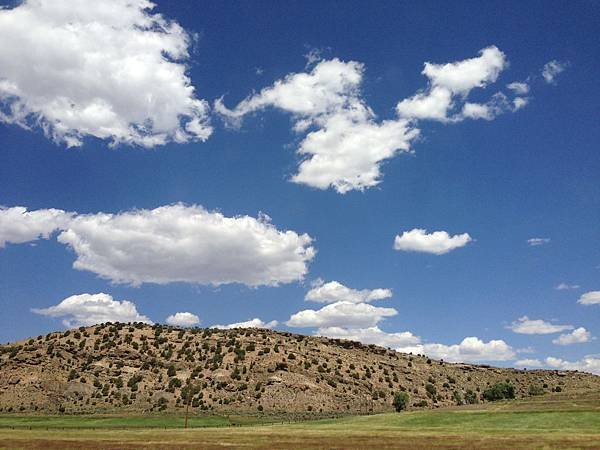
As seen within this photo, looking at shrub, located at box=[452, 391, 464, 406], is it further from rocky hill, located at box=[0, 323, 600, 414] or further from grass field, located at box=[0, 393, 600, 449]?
grass field, located at box=[0, 393, 600, 449]

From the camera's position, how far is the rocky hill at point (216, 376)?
118m

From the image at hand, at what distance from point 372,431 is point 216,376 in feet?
205

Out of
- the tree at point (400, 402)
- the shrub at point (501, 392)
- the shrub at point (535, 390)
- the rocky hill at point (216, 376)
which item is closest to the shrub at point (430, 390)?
the rocky hill at point (216, 376)

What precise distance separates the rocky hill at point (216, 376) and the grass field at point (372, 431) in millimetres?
19318

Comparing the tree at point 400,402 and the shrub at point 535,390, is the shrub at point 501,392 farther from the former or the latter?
the tree at point 400,402

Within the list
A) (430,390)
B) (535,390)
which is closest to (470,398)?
(430,390)

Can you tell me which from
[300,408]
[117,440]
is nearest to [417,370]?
[300,408]

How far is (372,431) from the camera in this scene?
73.5m

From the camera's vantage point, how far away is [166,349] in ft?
469

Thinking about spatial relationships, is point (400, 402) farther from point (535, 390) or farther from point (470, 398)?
point (535, 390)

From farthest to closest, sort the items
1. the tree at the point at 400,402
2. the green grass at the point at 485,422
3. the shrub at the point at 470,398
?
the shrub at the point at 470,398 → the tree at the point at 400,402 → the green grass at the point at 485,422

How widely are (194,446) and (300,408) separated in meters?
67.5

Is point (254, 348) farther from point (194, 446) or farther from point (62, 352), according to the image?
point (194, 446)

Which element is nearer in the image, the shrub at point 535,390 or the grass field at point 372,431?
the grass field at point 372,431
